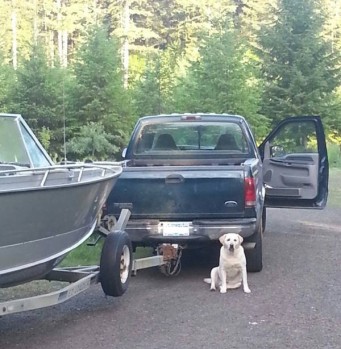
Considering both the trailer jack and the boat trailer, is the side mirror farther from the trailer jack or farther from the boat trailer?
the boat trailer

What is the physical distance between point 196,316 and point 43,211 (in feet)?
6.07

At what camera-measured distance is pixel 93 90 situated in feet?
89.0

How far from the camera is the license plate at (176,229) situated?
797 cm

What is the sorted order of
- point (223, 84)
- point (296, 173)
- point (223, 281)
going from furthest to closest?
point (223, 84), point (296, 173), point (223, 281)

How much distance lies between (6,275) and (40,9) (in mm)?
51896

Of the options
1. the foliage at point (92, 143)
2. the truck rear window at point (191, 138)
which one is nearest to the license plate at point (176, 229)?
the truck rear window at point (191, 138)

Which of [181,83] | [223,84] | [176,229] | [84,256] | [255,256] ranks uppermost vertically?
[181,83]

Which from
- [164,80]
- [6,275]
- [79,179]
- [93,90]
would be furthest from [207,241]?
[164,80]

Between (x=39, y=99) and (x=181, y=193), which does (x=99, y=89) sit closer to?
(x=39, y=99)

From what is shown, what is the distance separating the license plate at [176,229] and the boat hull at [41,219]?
1517 millimetres

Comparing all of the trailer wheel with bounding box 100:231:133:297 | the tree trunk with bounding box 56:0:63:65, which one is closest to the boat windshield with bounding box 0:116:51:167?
the trailer wheel with bounding box 100:231:133:297

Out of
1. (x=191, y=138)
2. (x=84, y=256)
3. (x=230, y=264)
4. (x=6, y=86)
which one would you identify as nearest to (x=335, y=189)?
Answer: (x=191, y=138)

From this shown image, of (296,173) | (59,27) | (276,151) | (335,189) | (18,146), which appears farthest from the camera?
(59,27)

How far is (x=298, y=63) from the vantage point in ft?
101
